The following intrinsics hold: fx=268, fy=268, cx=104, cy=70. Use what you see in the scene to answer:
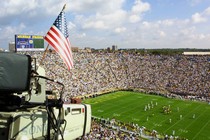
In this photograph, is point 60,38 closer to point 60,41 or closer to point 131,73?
point 60,41

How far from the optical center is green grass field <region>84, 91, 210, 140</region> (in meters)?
26.2

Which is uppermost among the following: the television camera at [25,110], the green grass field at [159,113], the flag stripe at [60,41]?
the flag stripe at [60,41]

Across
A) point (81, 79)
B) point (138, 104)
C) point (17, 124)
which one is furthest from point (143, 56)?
point (17, 124)

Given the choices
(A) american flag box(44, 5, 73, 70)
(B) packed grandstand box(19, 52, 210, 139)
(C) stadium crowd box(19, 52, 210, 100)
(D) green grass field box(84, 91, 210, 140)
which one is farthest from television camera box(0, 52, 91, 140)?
(C) stadium crowd box(19, 52, 210, 100)

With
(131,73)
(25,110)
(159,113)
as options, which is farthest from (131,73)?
(25,110)

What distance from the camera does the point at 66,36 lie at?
8328 millimetres

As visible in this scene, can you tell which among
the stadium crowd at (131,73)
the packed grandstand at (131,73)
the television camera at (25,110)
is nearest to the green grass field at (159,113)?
the packed grandstand at (131,73)

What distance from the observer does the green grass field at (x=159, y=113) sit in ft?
85.9

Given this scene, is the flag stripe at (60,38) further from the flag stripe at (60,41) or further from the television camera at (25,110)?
the television camera at (25,110)

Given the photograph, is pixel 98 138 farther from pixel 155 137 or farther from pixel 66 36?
pixel 66 36

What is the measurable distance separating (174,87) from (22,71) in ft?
153

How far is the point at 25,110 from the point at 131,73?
5229 cm

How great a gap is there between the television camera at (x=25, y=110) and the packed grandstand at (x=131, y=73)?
114 feet

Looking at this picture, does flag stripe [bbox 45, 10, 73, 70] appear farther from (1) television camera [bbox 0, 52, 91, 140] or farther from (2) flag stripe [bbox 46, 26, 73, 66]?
(1) television camera [bbox 0, 52, 91, 140]
